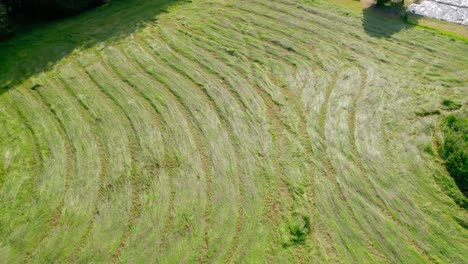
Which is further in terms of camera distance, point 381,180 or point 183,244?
point 381,180

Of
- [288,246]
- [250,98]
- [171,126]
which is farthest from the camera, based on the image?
[250,98]

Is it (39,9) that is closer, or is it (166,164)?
(166,164)

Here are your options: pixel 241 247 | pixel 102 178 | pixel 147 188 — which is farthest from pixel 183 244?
pixel 102 178

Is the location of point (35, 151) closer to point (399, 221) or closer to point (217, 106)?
point (217, 106)

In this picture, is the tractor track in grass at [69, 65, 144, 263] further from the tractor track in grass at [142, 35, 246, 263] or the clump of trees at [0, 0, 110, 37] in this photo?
the clump of trees at [0, 0, 110, 37]

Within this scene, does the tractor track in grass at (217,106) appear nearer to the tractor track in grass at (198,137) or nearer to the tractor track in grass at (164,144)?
the tractor track in grass at (198,137)

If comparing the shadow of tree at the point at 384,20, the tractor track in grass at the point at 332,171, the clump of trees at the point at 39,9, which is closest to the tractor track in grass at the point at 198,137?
the tractor track in grass at the point at 332,171

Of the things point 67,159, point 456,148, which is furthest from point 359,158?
point 67,159

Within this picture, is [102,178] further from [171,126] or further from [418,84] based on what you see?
[418,84]
